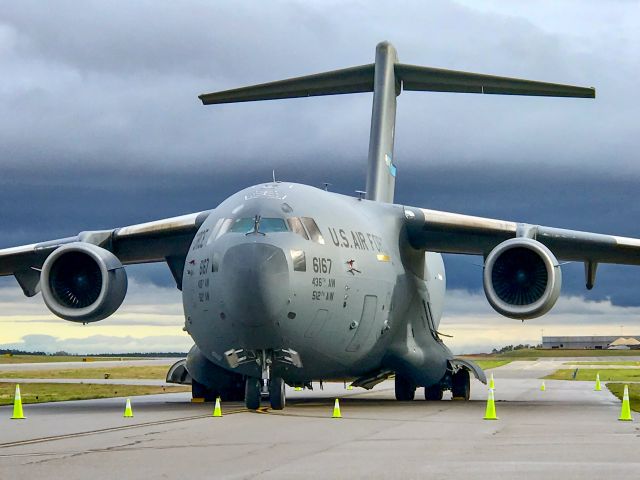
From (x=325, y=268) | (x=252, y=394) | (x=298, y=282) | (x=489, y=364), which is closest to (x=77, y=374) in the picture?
(x=252, y=394)

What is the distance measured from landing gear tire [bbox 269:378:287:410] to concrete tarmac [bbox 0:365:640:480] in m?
0.23

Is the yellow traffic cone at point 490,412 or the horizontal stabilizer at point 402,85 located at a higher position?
the horizontal stabilizer at point 402,85

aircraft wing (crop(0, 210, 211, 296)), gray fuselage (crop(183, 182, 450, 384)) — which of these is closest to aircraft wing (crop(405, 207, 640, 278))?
gray fuselage (crop(183, 182, 450, 384))

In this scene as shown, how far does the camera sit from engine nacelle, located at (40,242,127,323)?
74.0ft

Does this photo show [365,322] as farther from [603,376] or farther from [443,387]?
[603,376]

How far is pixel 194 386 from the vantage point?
2458cm

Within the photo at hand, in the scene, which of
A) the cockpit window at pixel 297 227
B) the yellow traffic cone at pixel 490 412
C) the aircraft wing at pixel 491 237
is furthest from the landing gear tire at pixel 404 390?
the cockpit window at pixel 297 227

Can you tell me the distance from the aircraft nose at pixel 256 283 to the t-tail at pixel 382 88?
326 inches

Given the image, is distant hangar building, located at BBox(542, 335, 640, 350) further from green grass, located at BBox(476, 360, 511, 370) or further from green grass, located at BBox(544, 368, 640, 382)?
green grass, located at BBox(544, 368, 640, 382)

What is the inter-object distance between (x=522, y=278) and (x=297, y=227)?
18.3 ft

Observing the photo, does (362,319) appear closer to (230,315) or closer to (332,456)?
(230,315)

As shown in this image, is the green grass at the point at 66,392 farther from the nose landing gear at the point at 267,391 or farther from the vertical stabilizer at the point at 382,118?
the vertical stabilizer at the point at 382,118

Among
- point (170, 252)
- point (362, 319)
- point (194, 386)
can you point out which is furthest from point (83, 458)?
point (170, 252)

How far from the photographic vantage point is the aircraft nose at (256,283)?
1858 centimetres
